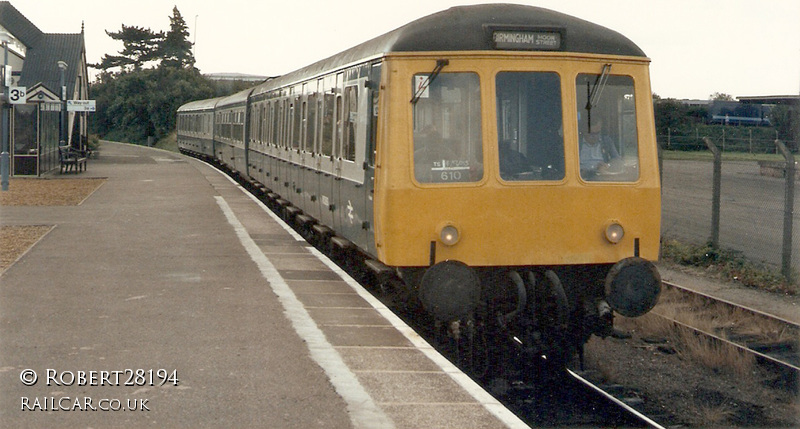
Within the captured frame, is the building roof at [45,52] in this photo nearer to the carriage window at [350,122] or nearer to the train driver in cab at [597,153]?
the carriage window at [350,122]

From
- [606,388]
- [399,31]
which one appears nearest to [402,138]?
[399,31]

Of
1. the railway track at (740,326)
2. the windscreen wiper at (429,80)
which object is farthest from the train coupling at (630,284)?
the windscreen wiper at (429,80)

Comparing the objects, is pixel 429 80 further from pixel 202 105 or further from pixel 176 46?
pixel 176 46

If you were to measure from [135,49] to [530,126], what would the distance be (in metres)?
95.8

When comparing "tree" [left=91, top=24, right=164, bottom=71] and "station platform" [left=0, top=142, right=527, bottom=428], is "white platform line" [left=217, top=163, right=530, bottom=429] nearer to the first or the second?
"station platform" [left=0, top=142, right=527, bottom=428]

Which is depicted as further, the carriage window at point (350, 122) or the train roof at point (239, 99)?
the train roof at point (239, 99)

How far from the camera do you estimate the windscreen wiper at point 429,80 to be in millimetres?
8477

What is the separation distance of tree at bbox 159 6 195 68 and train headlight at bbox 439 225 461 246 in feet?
307

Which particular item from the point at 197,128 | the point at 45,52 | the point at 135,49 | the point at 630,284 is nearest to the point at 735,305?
the point at 630,284

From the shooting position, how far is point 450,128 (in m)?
8.54

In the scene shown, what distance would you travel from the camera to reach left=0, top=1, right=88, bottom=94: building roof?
53281mm

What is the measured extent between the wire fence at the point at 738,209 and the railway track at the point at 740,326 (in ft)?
6.01

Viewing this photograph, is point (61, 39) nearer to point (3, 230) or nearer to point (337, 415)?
point (3, 230)

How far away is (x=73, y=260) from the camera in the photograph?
38.4 ft
